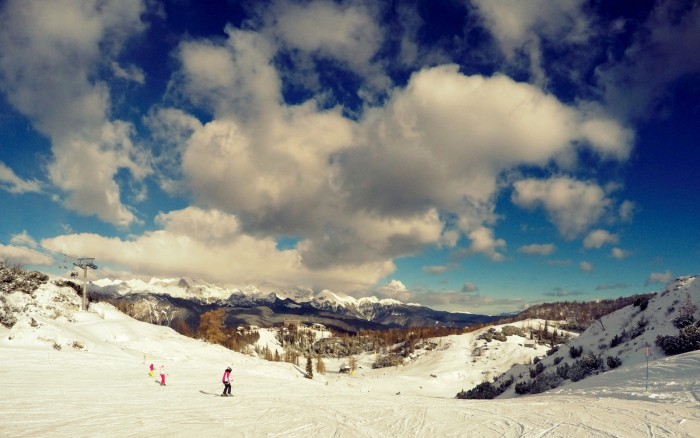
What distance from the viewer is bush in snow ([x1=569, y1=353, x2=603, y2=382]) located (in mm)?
35250

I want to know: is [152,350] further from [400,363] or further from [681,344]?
[400,363]

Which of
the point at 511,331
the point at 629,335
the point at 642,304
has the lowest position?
the point at 511,331

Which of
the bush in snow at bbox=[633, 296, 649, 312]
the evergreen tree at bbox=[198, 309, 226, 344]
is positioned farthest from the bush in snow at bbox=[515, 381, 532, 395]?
the evergreen tree at bbox=[198, 309, 226, 344]

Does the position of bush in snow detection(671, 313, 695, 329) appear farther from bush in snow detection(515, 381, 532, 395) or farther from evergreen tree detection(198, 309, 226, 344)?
evergreen tree detection(198, 309, 226, 344)

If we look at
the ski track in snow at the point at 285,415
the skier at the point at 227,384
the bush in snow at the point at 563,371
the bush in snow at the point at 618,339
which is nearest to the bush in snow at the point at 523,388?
the bush in snow at the point at 563,371

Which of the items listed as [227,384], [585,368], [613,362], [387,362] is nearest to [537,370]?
[585,368]

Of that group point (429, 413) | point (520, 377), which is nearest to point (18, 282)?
point (429, 413)

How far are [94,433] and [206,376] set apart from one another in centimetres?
2314

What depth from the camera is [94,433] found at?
13945mm

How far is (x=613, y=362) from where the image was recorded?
112ft

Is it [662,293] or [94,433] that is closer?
[94,433]

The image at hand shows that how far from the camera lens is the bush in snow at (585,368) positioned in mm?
35250

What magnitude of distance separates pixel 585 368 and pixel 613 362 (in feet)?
8.75

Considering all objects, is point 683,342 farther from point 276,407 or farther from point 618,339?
point 276,407
